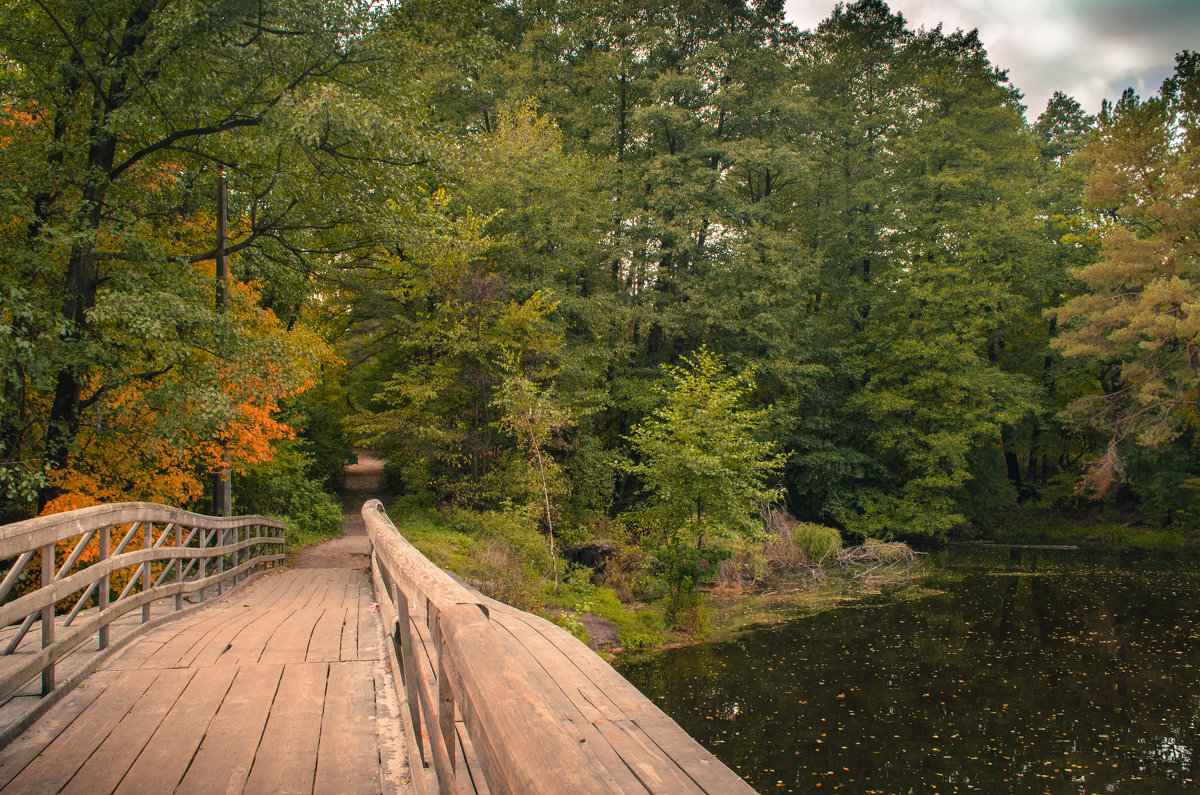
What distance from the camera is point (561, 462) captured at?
2208cm

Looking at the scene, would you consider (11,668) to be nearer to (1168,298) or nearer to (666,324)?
(666,324)

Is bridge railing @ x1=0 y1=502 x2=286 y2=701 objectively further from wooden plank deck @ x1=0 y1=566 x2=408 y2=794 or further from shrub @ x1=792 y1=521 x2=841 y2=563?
shrub @ x1=792 y1=521 x2=841 y2=563

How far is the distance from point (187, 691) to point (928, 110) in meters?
32.4

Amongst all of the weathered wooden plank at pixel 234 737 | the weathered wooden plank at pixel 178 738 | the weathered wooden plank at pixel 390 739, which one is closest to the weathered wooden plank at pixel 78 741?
the weathered wooden plank at pixel 178 738

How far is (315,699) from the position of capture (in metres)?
4.00

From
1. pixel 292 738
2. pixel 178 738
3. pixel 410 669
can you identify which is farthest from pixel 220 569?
pixel 410 669

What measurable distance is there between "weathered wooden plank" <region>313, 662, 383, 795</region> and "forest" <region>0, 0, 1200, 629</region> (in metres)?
5.83

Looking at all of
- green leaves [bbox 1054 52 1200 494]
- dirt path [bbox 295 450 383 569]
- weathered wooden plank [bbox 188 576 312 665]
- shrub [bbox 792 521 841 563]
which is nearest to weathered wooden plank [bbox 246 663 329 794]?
weathered wooden plank [bbox 188 576 312 665]

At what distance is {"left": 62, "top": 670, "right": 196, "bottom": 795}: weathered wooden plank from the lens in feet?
9.34

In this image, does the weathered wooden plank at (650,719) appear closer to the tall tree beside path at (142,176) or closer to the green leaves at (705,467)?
the tall tree beside path at (142,176)

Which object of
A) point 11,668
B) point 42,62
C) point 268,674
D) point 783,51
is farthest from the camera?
point 783,51

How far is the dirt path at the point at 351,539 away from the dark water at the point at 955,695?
797cm

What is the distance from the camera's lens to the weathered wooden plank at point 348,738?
9.64 feet

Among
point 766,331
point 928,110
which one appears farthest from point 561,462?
point 928,110
